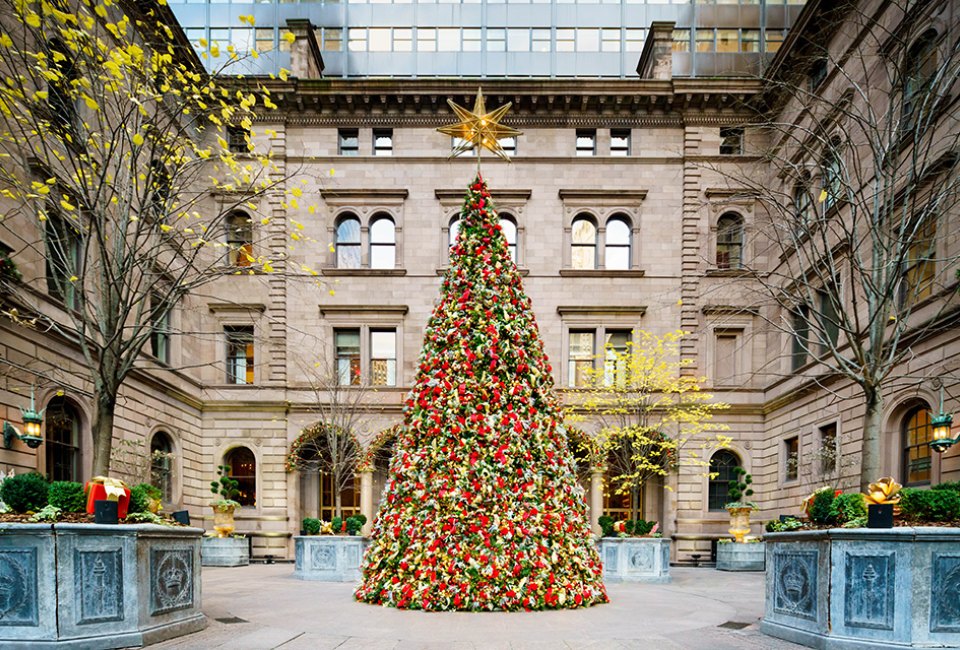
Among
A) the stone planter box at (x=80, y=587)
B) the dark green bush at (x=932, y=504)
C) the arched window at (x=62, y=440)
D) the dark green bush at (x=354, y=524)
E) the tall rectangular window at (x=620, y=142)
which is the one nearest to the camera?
the stone planter box at (x=80, y=587)

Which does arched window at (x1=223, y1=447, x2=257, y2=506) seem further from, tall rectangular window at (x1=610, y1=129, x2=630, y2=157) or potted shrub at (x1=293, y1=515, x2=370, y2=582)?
tall rectangular window at (x1=610, y1=129, x2=630, y2=157)

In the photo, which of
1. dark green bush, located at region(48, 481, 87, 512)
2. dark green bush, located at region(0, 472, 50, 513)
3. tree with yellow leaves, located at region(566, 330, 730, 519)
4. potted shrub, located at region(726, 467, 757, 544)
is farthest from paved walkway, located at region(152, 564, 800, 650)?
potted shrub, located at region(726, 467, 757, 544)

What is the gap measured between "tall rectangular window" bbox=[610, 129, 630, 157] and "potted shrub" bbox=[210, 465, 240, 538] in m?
19.4

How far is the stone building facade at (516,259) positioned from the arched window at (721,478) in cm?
9

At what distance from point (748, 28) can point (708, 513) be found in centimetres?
2129

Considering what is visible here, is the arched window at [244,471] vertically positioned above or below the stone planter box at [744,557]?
above

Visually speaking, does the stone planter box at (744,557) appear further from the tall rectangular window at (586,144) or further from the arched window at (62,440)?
the arched window at (62,440)

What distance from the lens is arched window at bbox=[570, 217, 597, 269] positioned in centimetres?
2488

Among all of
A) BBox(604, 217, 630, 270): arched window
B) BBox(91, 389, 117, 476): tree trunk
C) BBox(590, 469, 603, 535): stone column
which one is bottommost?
BBox(590, 469, 603, 535): stone column

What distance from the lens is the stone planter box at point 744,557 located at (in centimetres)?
1995

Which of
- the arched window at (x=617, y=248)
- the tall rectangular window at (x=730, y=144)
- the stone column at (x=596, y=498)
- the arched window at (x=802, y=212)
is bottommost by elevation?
the stone column at (x=596, y=498)

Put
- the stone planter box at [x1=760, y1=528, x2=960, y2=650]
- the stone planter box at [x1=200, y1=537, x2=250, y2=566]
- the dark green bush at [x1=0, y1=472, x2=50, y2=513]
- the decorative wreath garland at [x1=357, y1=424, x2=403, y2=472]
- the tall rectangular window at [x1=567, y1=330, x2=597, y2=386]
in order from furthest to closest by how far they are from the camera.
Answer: the tall rectangular window at [x1=567, y1=330, x2=597, y2=386] < the decorative wreath garland at [x1=357, y1=424, x2=403, y2=472] < the stone planter box at [x1=200, y1=537, x2=250, y2=566] < the dark green bush at [x1=0, y1=472, x2=50, y2=513] < the stone planter box at [x1=760, y1=528, x2=960, y2=650]

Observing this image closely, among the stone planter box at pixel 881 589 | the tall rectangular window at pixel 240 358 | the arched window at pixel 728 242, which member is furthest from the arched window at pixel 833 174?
the tall rectangular window at pixel 240 358

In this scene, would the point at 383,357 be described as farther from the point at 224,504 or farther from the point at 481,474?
the point at 481,474
